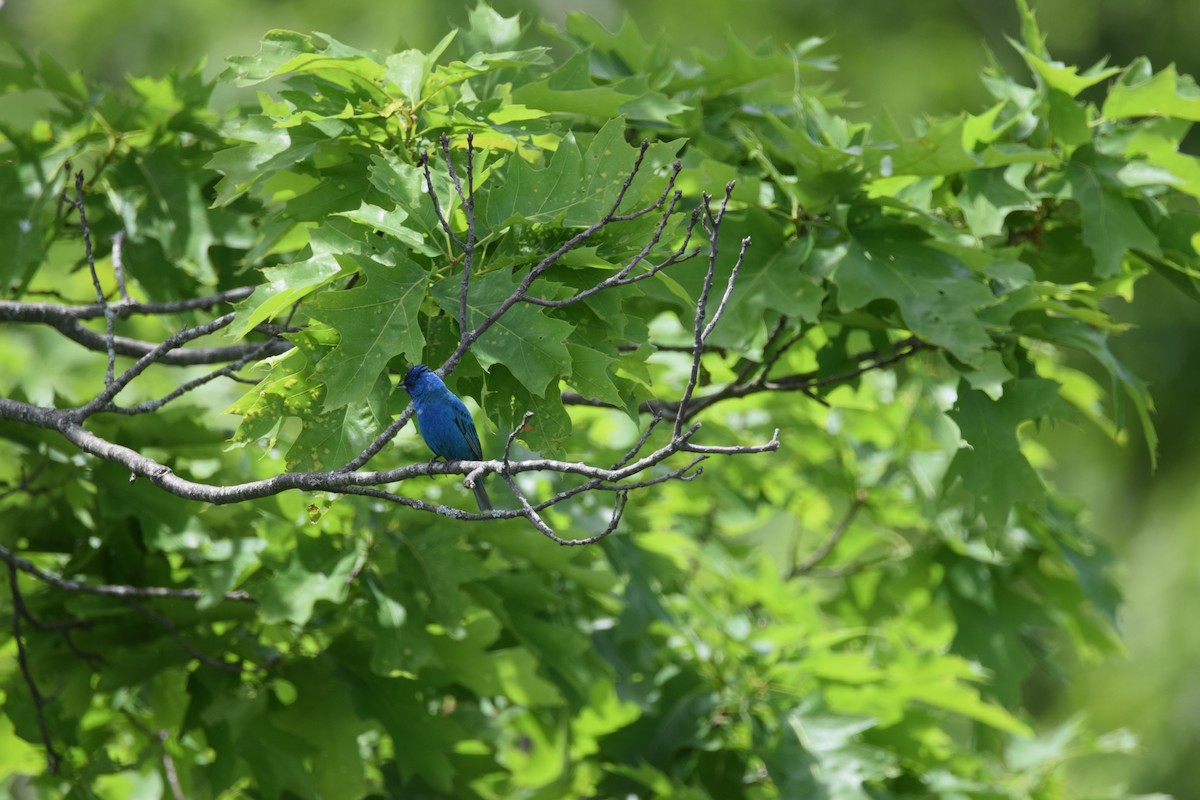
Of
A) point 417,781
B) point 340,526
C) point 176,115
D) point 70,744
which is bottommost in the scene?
point 417,781

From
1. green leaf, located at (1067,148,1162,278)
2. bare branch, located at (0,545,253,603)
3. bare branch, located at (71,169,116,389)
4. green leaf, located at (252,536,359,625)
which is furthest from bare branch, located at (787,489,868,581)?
bare branch, located at (71,169,116,389)

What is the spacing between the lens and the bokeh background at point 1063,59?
355 inches

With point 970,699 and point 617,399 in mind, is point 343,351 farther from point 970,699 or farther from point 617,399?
point 970,699

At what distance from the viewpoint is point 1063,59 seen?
1045 cm

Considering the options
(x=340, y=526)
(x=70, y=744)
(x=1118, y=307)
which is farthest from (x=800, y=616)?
(x=1118, y=307)

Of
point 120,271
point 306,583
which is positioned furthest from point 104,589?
point 120,271

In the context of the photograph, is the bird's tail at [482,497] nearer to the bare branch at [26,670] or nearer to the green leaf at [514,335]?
the green leaf at [514,335]

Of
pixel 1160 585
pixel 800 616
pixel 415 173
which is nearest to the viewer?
pixel 415 173

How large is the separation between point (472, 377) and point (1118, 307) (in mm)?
9454

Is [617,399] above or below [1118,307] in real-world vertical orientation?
below

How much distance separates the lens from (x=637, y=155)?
197cm

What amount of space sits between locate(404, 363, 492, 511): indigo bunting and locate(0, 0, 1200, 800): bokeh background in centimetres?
784

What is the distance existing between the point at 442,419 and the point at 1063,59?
382 inches

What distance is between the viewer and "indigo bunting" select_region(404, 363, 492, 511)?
2082 mm
